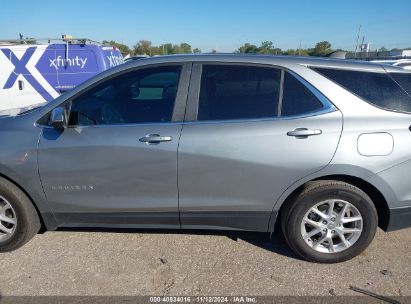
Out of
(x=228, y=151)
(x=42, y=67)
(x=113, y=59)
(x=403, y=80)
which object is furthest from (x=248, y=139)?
(x=113, y=59)

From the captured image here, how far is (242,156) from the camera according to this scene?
2.84 m

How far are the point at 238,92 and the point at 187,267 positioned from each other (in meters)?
1.50

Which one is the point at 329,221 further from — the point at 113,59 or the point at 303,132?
the point at 113,59

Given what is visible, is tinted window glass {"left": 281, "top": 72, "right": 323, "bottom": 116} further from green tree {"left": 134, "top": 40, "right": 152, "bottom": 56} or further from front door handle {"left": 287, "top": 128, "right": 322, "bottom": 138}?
green tree {"left": 134, "top": 40, "right": 152, "bottom": 56}

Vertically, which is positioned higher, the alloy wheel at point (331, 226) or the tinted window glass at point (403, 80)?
the tinted window glass at point (403, 80)

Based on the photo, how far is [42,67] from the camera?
23.7 ft

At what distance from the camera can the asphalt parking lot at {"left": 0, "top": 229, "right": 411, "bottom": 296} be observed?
9.11ft

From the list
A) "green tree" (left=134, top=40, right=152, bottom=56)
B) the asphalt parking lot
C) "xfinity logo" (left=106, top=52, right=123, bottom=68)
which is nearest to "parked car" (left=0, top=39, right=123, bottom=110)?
"xfinity logo" (left=106, top=52, right=123, bottom=68)

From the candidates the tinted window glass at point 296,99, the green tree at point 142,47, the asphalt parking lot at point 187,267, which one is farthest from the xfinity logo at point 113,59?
the green tree at point 142,47

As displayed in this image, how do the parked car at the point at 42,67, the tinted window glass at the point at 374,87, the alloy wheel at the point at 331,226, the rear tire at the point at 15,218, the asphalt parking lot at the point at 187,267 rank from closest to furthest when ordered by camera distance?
1. the asphalt parking lot at the point at 187,267
2. the tinted window glass at the point at 374,87
3. the alloy wheel at the point at 331,226
4. the rear tire at the point at 15,218
5. the parked car at the point at 42,67

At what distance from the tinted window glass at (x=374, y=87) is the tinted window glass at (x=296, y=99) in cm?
21

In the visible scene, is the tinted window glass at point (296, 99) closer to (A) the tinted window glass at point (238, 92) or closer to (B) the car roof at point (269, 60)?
(A) the tinted window glass at point (238, 92)

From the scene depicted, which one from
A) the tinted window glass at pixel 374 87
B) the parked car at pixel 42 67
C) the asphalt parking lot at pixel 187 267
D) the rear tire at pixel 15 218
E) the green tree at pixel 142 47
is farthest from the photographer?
the green tree at pixel 142 47

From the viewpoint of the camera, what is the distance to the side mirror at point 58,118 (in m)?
2.92
